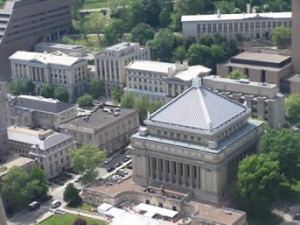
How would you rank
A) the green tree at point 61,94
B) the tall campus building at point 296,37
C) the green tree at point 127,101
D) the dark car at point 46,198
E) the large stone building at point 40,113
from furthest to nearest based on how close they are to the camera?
the tall campus building at point 296,37
the green tree at point 61,94
the green tree at point 127,101
the large stone building at point 40,113
the dark car at point 46,198

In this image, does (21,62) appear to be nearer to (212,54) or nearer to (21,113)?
(21,113)

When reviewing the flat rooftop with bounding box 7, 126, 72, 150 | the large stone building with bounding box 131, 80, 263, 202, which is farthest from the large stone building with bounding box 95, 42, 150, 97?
the large stone building with bounding box 131, 80, 263, 202

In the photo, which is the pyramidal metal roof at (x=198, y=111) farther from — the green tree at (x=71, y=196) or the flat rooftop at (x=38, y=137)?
the flat rooftop at (x=38, y=137)

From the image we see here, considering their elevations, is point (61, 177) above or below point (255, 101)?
below

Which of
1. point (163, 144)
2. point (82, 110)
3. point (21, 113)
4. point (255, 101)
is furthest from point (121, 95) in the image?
point (163, 144)

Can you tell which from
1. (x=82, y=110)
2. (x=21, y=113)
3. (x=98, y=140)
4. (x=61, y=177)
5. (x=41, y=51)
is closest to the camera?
(x=61, y=177)

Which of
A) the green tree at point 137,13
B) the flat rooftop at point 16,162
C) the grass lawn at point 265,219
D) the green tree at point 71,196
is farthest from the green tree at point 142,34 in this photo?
the grass lawn at point 265,219
